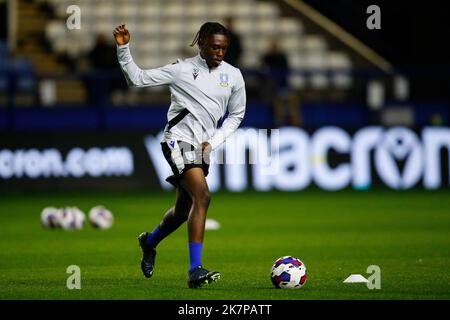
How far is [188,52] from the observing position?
2794 cm

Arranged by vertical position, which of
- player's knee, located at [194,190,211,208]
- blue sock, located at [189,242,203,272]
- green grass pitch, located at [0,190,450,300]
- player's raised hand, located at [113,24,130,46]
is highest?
player's raised hand, located at [113,24,130,46]

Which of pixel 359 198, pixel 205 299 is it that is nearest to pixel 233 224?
pixel 359 198

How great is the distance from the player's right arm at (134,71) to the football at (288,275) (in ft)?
6.36

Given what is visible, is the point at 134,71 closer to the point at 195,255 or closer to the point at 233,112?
the point at 233,112

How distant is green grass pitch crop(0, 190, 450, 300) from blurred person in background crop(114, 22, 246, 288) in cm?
78

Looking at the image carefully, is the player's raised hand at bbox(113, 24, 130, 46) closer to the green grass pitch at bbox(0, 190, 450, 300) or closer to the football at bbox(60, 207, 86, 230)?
the green grass pitch at bbox(0, 190, 450, 300)

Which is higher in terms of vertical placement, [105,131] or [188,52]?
[188,52]

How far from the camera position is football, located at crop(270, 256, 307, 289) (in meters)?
9.85

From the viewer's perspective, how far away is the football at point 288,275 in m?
9.85

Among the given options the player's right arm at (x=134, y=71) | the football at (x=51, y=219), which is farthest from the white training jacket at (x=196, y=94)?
the football at (x=51, y=219)

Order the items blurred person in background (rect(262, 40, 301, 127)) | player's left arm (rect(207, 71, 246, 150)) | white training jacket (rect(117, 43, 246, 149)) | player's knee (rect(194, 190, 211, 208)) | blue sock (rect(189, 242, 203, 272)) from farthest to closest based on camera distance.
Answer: blurred person in background (rect(262, 40, 301, 127)), player's left arm (rect(207, 71, 246, 150)), white training jacket (rect(117, 43, 246, 149)), player's knee (rect(194, 190, 211, 208)), blue sock (rect(189, 242, 203, 272))

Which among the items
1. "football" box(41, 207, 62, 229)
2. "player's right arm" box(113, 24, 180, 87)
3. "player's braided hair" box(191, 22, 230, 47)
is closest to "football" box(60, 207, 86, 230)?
"football" box(41, 207, 62, 229)
